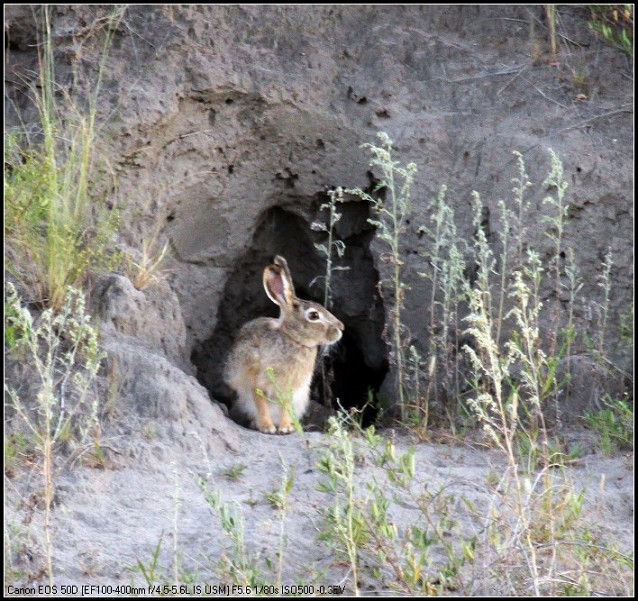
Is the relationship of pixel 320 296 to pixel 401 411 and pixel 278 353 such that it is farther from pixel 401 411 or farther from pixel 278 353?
pixel 401 411

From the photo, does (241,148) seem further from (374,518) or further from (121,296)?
(374,518)

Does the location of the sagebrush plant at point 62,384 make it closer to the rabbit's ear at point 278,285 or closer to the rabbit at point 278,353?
the rabbit at point 278,353

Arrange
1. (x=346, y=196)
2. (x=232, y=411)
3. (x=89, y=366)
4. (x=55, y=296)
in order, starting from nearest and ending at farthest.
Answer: (x=89, y=366) → (x=55, y=296) → (x=232, y=411) → (x=346, y=196)

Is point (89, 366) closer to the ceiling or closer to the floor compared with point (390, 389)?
closer to the ceiling

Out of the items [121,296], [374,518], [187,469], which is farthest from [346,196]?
[374,518]

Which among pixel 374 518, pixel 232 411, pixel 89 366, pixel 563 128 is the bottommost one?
pixel 232 411

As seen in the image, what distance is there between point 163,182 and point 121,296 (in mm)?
1293

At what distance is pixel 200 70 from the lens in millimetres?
7414

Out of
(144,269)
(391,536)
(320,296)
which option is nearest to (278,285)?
(144,269)

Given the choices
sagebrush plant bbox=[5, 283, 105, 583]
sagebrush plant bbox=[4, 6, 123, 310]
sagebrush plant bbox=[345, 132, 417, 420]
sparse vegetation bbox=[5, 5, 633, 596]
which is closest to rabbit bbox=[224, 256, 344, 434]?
sparse vegetation bbox=[5, 5, 633, 596]

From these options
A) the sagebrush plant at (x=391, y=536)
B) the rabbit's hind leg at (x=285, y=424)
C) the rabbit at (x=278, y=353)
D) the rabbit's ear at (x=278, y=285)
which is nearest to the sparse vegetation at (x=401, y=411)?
the sagebrush plant at (x=391, y=536)

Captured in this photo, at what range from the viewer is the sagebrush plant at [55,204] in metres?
6.15

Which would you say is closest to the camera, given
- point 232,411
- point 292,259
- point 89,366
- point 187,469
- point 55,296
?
point 89,366

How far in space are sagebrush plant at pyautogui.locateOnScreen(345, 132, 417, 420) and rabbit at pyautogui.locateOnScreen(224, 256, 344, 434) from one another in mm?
464
